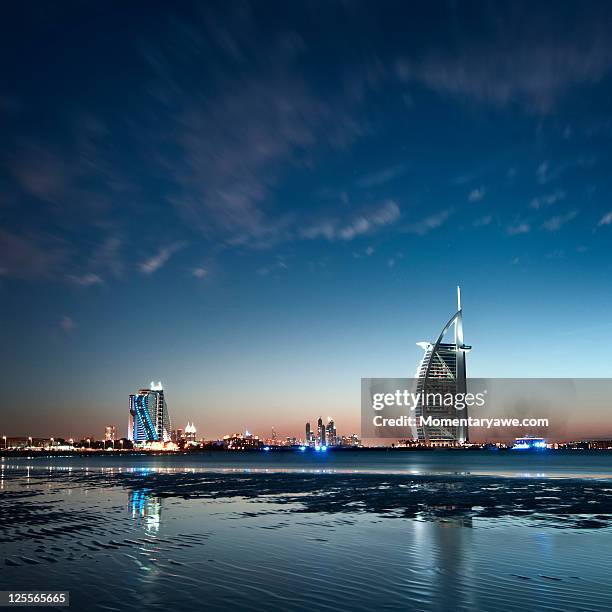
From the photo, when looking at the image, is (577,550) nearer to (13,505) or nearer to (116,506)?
(116,506)

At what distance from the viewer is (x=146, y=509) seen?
3450cm

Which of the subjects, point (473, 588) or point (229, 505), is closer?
point (473, 588)

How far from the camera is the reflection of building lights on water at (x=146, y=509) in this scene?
92.8 feet

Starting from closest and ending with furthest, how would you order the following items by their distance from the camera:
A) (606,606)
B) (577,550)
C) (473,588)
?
(606,606) < (473,588) < (577,550)

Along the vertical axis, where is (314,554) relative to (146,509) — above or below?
above

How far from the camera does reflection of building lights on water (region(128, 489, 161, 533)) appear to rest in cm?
2830

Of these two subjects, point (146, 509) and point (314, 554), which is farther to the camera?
point (146, 509)

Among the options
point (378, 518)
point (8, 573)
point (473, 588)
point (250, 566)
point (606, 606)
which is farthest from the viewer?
point (378, 518)

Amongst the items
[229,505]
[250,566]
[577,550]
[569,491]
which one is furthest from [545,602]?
[569,491]

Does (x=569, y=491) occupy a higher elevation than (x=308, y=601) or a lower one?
lower

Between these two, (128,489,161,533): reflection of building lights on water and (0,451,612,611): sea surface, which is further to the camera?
(128,489,161,533): reflection of building lights on water

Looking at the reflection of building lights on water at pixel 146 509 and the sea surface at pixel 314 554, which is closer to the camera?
the sea surface at pixel 314 554

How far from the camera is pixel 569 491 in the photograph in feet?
157

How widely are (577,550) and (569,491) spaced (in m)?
29.6
